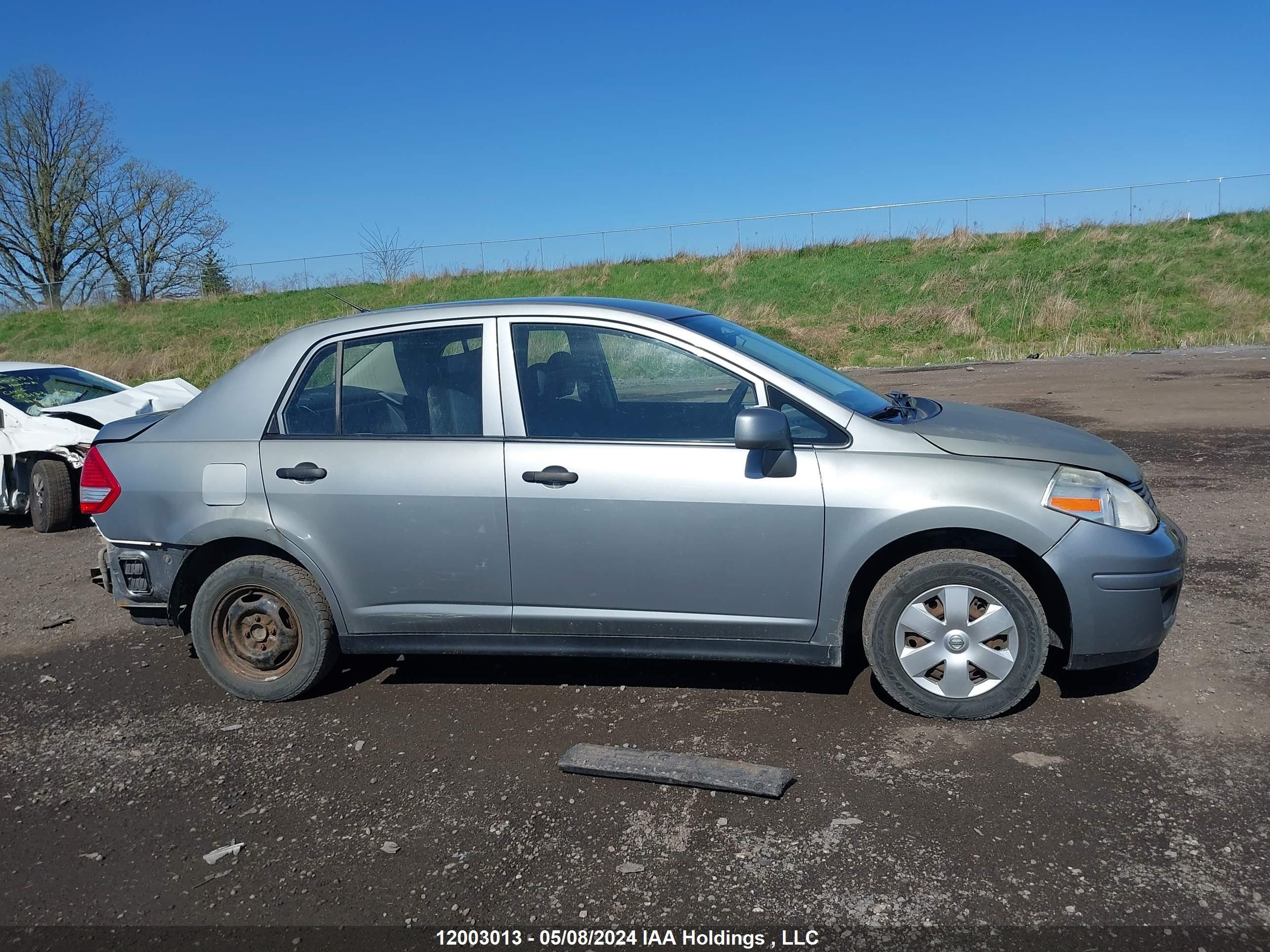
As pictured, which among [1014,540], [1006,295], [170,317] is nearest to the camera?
[1014,540]

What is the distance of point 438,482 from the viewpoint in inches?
176

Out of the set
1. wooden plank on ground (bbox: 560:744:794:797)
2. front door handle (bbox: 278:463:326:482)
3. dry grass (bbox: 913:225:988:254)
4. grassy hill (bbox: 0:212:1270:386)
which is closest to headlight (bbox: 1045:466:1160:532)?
wooden plank on ground (bbox: 560:744:794:797)

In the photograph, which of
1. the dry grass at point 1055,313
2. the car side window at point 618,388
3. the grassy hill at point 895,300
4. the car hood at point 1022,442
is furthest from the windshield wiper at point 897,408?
the dry grass at point 1055,313

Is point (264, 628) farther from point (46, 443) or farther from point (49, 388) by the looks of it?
point (49, 388)

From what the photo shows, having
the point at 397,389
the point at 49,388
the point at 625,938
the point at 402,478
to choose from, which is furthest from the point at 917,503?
the point at 49,388

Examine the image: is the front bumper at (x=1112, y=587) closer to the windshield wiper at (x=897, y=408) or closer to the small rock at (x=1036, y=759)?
the small rock at (x=1036, y=759)

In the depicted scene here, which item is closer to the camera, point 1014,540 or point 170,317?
point 1014,540

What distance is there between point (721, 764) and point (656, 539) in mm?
944

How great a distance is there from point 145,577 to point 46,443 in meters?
5.25

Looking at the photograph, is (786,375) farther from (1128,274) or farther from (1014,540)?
(1128,274)

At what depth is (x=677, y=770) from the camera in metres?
3.93

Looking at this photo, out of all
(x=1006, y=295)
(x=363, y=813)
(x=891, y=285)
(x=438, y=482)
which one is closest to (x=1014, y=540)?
(x=438, y=482)

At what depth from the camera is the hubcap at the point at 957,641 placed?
4.11 meters

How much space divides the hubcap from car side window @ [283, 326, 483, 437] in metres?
2.06
